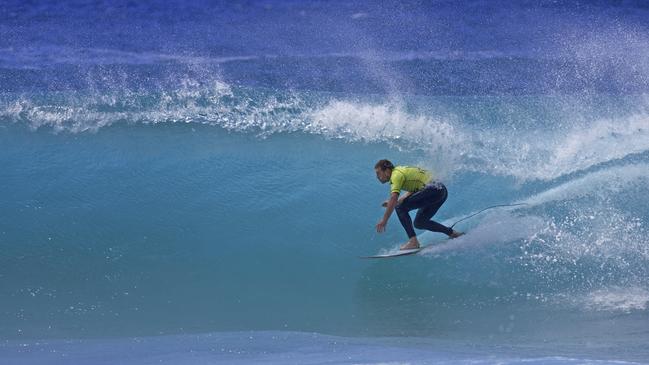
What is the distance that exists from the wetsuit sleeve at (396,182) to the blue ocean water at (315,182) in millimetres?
999

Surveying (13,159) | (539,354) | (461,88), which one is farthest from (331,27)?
(539,354)

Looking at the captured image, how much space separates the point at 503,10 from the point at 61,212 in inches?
307

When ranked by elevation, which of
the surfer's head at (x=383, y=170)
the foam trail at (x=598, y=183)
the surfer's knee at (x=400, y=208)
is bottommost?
the surfer's knee at (x=400, y=208)

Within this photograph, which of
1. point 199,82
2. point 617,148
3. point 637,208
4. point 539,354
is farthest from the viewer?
point 199,82

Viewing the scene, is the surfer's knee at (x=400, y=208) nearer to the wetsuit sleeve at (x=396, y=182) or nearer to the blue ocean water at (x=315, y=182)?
the wetsuit sleeve at (x=396, y=182)

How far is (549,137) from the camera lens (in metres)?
10.2

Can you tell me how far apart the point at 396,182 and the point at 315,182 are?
1984 millimetres

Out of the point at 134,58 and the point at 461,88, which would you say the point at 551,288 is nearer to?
the point at 461,88

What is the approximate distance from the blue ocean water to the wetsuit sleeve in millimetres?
999

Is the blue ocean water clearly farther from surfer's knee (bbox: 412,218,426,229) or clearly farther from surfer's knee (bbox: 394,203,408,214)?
surfer's knee (bbox: 394,203,408,214)

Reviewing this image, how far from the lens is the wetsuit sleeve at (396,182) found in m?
7.75

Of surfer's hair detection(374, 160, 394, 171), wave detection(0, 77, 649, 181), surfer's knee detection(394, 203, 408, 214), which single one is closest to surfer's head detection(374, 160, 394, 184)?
surfer's hair detection(374, 160, 394, 171)

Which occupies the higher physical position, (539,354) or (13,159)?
(13,159)

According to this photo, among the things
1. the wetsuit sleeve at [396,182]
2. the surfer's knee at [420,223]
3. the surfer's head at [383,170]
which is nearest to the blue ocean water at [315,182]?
the surfer's knee at [420,223]
